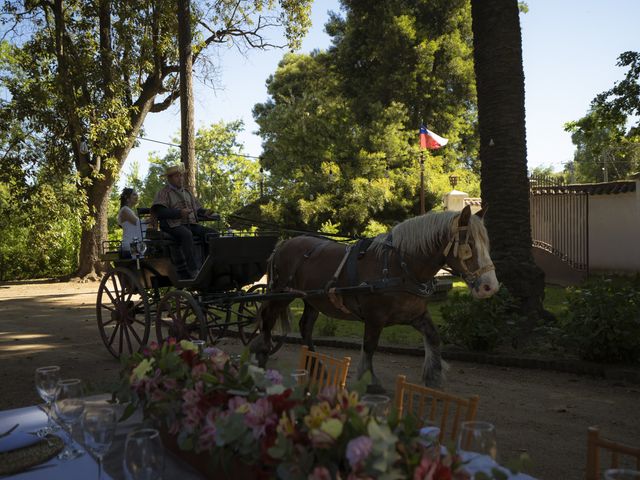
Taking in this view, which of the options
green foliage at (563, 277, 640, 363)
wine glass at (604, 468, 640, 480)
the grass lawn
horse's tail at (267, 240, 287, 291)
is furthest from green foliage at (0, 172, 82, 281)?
wine glass at (604, 468, 640, 480)

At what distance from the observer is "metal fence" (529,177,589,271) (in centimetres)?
1725

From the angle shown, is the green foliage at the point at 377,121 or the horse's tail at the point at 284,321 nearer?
the horse's tail at the point at 284,321

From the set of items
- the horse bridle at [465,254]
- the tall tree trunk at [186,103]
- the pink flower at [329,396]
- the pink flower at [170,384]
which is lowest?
the pink flower at [170,384]

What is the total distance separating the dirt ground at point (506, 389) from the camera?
191 inches

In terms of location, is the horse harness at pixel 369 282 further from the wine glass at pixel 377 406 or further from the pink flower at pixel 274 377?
the wine glass at pixel 377 406

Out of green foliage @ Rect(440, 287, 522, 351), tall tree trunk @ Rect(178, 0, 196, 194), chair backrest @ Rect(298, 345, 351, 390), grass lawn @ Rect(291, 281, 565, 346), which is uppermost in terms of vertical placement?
tall tree trunk @ Rect(178, 0, 196, 194)

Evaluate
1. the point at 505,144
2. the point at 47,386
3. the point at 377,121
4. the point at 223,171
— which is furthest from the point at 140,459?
the point at 223,171

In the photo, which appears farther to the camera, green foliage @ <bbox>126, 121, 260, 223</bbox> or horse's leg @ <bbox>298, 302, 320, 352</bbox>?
green foliage @ <bbox>126, 121, 260, 223</bbox>

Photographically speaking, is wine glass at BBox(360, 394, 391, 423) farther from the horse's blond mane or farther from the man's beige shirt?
the man's beige shirt

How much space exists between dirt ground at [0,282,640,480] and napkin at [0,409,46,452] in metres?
0.32

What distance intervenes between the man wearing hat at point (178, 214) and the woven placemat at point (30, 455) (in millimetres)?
5073

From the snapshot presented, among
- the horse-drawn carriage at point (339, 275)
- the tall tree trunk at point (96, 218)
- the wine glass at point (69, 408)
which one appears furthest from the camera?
the tall tree trunk at point (96, 218)

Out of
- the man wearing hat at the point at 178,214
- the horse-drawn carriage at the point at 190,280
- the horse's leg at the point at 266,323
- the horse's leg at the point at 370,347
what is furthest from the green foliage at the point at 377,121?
the horse's leg at the point at 370,347

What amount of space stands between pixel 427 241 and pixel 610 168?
7353 centimetres
